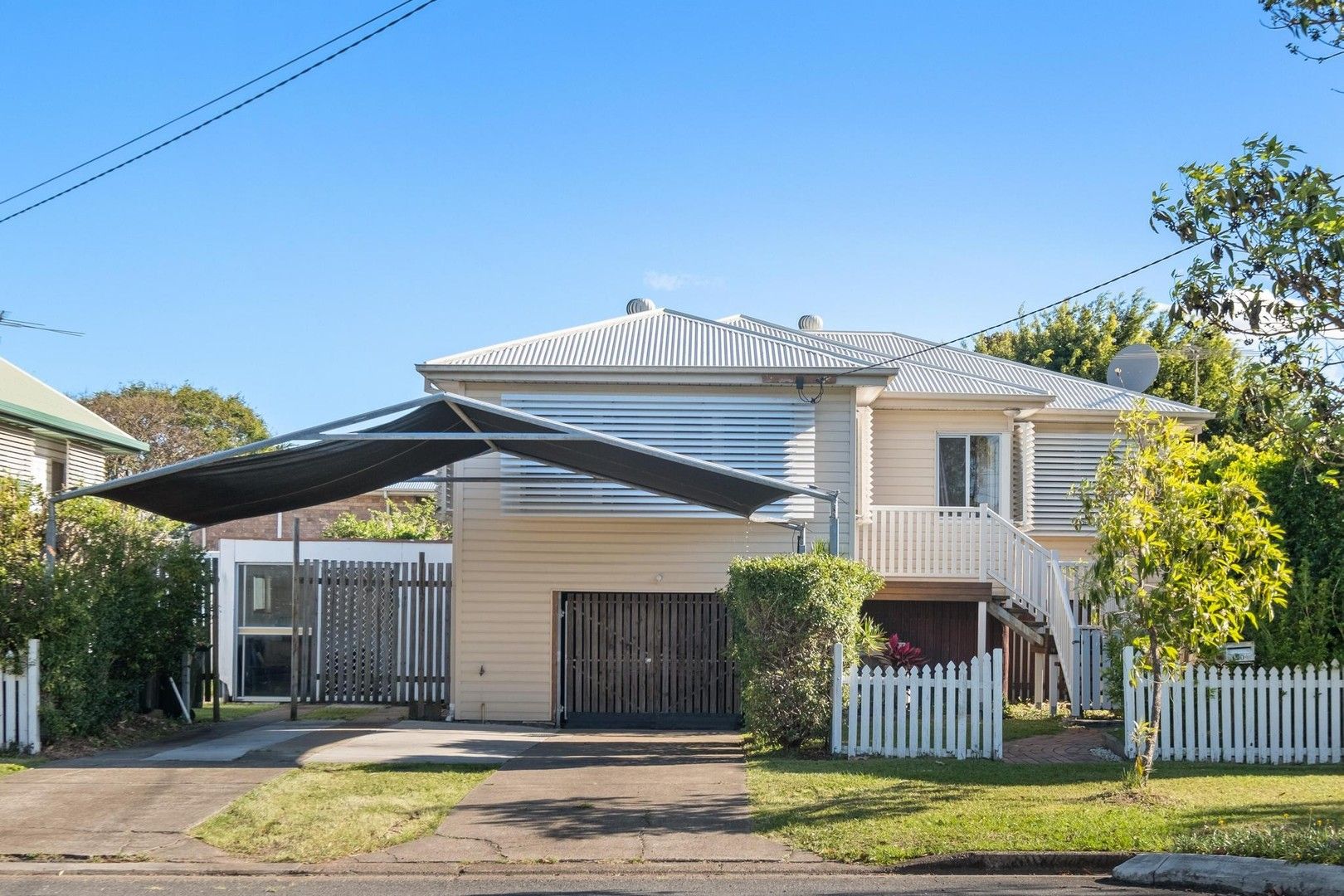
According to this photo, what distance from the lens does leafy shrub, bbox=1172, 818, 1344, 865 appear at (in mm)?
8438

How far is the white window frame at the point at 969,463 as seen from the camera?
20328 mm

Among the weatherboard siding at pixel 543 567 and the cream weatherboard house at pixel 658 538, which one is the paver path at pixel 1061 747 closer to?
the cream weatherboard house at pixel 658 538

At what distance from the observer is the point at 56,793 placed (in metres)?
11.0

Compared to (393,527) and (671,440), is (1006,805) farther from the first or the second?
(393,527)

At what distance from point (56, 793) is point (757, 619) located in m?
6.72

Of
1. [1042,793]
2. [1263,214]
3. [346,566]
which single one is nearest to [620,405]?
[346,566]

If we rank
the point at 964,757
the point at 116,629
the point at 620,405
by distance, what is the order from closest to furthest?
the point at 964,757
the point at 116,629
the point at 620,405

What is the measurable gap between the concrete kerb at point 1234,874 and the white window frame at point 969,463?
11.8 m

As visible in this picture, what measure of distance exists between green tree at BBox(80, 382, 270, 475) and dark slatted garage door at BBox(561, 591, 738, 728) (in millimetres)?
27078

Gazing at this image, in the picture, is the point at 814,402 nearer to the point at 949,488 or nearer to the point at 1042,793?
the point at 949,488

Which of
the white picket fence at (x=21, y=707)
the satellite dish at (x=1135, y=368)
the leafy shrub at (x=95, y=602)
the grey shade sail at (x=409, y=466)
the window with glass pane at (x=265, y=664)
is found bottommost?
the window with glass pane at (x=265, y=664)

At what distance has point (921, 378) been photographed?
2130cm

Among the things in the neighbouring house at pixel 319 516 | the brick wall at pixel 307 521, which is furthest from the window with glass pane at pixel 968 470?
the brick wall at pixel 307 521

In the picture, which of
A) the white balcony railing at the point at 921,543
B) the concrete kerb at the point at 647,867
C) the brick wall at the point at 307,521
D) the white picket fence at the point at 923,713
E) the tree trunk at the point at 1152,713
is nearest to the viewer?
the concrete kerb at the point at 647,867
